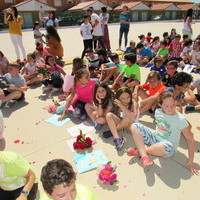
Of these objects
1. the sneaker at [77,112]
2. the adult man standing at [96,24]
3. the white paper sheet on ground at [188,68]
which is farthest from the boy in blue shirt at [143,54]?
the sneaker at [77,112]

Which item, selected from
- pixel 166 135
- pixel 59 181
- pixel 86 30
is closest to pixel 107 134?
pixel 166 135

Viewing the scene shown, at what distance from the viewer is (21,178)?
2.07 metres

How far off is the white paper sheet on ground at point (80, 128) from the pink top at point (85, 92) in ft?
1.61

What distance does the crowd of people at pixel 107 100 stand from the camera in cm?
196

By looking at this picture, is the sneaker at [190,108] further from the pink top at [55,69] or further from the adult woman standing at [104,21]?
the adult woman standing at [104,21]

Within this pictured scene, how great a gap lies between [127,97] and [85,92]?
113 centimetres

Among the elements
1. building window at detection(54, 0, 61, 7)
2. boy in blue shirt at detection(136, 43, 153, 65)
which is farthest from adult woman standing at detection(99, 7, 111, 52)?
building window at detection(54, 0, 61, 7)

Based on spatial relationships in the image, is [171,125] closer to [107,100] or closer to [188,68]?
[107,100]

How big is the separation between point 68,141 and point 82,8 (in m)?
46.7

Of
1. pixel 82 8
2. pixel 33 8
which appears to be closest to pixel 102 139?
pixel 33 8

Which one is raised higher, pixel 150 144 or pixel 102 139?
pixel 150 144

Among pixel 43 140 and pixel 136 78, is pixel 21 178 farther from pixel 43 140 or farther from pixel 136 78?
pixel 136 78

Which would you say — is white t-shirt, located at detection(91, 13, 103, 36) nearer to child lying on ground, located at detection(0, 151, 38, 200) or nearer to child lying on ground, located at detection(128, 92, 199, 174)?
child lying on ground, located at detection(128, 92, 199, 174)

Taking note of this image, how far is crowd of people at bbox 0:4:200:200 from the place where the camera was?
77.2 inches
